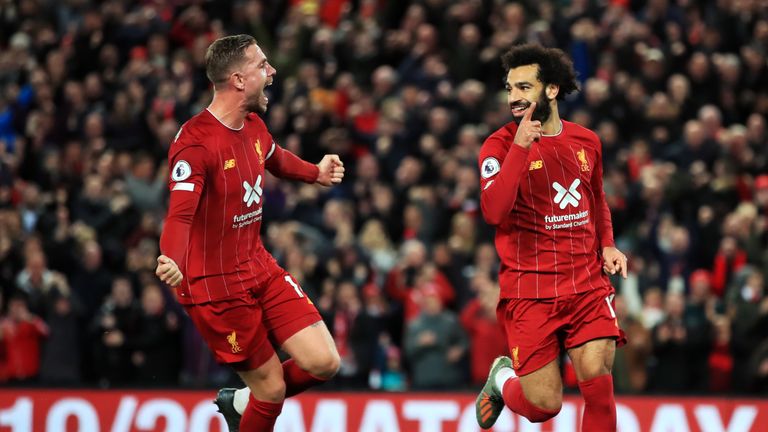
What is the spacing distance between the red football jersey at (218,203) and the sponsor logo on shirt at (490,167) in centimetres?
126

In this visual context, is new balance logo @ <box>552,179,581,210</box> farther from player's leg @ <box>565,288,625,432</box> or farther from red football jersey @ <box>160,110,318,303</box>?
red football jersey @ <box>160,110,318,303</box>

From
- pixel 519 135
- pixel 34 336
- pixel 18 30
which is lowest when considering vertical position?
→ pixel 34 336

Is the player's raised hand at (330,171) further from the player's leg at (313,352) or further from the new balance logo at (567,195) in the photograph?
the new balance logo at (567,195)

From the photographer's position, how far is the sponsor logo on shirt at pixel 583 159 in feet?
25.5

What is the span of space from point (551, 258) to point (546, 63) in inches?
42.8

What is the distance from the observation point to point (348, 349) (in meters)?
12.8

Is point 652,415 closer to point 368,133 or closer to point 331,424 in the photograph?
point 331,424

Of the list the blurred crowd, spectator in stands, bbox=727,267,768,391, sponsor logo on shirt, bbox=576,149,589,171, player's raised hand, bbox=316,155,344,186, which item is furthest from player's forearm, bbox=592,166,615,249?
spectator in stands, bbox=727,267,768,391

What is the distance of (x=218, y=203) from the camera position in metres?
7.58

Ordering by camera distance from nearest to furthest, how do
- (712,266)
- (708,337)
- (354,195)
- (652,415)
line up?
(652,415) → (708,337) → (712,266) → (354,195)

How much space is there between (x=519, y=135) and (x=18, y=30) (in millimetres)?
11884

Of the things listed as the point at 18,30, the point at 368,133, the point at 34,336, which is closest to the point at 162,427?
the point at 34,336

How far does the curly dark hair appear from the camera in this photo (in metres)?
7.72

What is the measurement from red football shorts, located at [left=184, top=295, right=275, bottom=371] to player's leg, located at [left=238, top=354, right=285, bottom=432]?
2.0 inches
